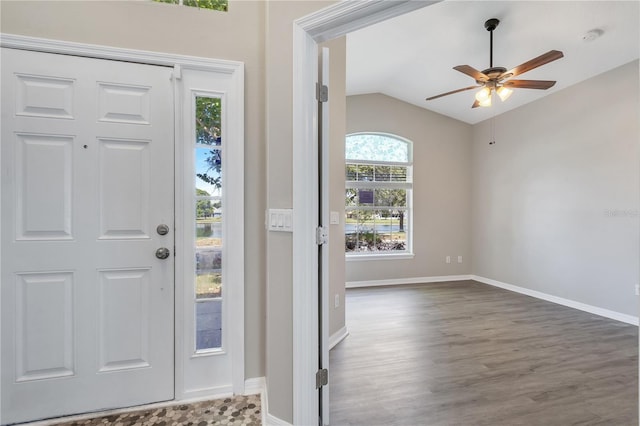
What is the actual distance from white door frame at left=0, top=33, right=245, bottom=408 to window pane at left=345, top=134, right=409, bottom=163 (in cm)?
333

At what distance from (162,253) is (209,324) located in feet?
1.82

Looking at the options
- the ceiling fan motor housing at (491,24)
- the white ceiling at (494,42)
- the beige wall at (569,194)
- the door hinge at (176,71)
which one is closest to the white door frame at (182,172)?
the door hinge at (176,71)

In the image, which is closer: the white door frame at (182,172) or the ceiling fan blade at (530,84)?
the white door frame at (182,172)

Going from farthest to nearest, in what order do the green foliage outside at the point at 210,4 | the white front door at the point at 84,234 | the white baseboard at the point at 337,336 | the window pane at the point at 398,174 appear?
1. the window pane at the point at 398,174
2. the white baseboard at the point at 337,336
3. the green foliage outside at the point at 210,4
4. the white front door at the point at 84,234

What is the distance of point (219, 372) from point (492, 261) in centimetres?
495

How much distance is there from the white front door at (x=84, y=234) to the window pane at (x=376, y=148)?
364 centimetres

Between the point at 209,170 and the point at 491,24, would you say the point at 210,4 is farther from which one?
the point at 491,24

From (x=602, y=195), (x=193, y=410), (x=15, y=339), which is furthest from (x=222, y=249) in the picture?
(x=602, y=195)

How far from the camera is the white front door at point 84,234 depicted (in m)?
A: 1.65

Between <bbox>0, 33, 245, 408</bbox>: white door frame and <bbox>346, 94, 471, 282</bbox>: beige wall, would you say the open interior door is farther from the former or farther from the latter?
<bbox>346, 94, 471, 282</bbox>: beige wall

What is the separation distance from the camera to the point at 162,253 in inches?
71.2

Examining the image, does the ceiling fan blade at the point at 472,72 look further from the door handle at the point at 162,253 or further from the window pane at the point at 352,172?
the door handle at the point at 162,253

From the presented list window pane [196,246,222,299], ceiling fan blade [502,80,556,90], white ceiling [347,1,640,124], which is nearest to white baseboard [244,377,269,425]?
window pane [196,246,222,299]

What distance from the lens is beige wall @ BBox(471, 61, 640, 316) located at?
3422 millimetres
